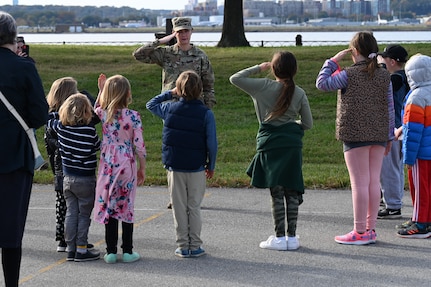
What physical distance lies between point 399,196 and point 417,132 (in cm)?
141

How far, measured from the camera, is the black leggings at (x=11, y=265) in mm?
6832

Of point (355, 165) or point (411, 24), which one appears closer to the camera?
point (355, 165)

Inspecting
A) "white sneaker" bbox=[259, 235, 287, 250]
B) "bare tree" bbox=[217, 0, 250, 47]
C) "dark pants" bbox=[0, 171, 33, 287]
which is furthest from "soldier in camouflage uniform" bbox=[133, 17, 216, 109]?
"bare tree" bbox=[217, 0, 250, 47]

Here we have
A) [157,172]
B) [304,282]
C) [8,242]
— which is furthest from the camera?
[157,172]

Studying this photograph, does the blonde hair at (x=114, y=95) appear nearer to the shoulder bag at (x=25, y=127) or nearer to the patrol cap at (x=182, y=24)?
the shoulder bag at (x=25, y=127)

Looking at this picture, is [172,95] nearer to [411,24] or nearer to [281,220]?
[281,220]

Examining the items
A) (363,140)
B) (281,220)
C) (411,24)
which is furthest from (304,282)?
(411,24)

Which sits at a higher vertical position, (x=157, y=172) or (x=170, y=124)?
(x=170, y=124)

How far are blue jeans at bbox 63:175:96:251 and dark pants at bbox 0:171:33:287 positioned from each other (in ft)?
4.63

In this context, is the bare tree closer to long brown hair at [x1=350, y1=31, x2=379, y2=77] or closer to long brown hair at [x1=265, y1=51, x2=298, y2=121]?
long brown hair at [x1=350, y1=31, x2=379, y2=77]

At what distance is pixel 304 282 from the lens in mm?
7422

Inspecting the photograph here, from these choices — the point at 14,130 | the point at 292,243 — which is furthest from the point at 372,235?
the point at 14,130

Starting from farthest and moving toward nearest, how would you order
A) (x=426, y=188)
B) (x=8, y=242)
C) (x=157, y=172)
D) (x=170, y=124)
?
(x=157, y=172) → (x=426, y=188) → (x=170, y=124) → (x=8, y=242)

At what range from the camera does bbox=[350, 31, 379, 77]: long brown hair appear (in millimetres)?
8580
